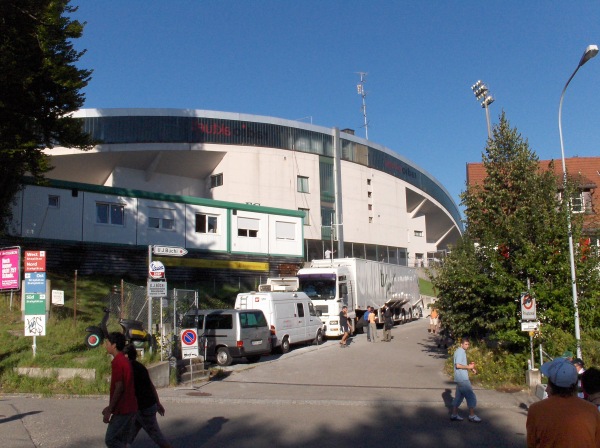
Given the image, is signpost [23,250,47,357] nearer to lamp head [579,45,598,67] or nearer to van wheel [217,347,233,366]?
van wheel [217,347,233,366]

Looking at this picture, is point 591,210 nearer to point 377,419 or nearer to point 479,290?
point 479,290

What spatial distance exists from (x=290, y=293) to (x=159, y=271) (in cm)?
856

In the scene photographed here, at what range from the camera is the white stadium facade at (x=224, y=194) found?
3091 centimetres

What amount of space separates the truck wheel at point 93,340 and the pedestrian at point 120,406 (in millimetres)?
9162

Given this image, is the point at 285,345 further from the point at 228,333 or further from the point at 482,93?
the point at 482,93

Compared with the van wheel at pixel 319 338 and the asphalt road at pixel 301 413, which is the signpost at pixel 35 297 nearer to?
the asphalt road at pixel 301 413

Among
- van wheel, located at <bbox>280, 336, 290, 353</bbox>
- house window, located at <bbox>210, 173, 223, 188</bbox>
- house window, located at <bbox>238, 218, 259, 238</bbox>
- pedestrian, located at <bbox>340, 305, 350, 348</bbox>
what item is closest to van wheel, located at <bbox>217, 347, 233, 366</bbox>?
van wheel, located at <bbox>280, 336, 290, 353</bbox>

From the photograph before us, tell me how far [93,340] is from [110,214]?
1718cm

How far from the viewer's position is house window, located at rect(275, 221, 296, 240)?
39500 millimetres

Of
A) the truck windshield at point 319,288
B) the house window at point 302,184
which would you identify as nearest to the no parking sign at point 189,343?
the truck windshield at point 319,288

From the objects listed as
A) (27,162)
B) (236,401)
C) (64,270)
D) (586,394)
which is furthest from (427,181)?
(586,394)

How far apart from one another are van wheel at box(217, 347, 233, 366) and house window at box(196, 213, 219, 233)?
16.9 metres

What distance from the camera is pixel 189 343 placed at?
14969 mm

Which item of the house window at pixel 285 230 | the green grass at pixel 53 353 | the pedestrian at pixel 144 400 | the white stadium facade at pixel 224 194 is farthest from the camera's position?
the house window at pixel 285 230
